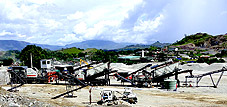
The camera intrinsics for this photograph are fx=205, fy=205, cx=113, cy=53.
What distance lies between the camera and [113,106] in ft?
50.0

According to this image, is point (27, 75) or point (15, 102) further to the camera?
point (27, 75)

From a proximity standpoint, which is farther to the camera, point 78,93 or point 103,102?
point 78,93

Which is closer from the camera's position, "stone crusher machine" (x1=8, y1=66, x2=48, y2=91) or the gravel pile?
the gravel pile

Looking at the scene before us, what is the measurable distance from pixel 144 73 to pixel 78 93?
9.69 metres

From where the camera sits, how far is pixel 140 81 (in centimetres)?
2542

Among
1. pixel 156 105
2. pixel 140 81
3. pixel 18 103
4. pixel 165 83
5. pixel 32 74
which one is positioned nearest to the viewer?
pixel 18 103

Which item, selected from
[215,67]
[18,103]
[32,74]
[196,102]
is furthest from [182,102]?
[215,67]

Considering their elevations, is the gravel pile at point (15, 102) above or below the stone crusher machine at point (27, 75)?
below

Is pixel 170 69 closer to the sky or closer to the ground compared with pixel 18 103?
closer to the sky

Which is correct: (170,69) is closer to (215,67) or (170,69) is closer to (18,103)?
(18,103)

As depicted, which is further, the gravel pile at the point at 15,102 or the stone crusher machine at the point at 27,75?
the stone crusher machine at the point at 27,75

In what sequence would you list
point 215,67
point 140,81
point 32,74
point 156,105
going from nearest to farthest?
1. point 156,105
2. point 140,81
3. point 32,74
4. point 215,67

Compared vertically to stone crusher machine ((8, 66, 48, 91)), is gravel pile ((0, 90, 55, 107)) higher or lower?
lower

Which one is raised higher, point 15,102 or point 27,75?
point 27,75
